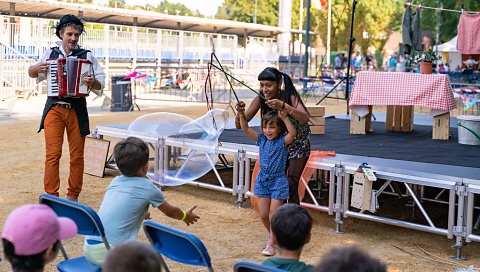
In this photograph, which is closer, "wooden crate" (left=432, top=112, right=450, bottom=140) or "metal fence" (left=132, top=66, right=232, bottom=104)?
"wooden crate" (left=432, top=112, right=450, bottom=140)

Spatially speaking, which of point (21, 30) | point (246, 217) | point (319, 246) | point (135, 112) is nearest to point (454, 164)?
point (319, 246)

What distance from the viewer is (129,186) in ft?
12.6

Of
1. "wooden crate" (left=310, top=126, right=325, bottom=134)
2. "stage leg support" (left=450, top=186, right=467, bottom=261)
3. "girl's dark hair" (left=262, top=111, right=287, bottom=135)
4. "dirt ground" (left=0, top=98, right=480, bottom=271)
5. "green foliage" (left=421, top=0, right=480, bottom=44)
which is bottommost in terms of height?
"dirt ground" (left=0, top=98, right=480, bottom=271)

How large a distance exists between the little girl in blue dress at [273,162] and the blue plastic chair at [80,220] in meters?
1.97

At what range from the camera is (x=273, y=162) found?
5352 mm

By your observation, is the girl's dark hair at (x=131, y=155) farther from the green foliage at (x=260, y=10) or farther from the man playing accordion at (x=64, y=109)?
the green foliage at (x=260, y=10)

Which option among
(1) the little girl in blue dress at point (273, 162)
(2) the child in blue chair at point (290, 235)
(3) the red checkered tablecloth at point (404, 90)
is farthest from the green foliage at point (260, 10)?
(2) the child in blue chair at point (290, 235)

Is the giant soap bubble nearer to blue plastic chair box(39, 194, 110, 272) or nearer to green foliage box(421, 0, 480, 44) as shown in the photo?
blue plastic chair box(39, 194, 110, 272)

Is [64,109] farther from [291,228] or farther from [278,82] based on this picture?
[291,228]

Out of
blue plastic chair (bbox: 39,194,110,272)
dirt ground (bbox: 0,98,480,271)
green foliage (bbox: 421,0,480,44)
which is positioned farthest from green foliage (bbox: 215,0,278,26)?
blue plastic chair (bbox: 39,194,110,272)

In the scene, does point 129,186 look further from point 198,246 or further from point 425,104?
point 425,104

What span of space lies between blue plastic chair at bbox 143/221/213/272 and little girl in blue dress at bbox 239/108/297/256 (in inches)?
78.8

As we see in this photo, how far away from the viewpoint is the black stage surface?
711 cm

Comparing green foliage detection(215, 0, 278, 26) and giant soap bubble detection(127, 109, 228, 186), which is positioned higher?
green foliage detection(215, 0, 278, 26)
